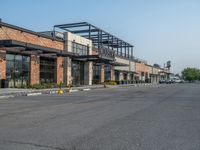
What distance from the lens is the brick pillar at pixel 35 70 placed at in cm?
3525

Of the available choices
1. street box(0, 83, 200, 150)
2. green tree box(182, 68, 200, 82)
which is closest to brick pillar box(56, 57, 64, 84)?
street box(0, 83, 200, 150)

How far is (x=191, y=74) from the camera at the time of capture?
181375 millimetres

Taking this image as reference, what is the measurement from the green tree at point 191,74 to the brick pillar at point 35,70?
155 metres

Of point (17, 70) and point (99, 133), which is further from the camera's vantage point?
point (17, 70)

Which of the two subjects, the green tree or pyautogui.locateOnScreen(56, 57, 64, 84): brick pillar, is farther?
the green tree

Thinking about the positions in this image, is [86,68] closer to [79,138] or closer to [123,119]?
[123,119]

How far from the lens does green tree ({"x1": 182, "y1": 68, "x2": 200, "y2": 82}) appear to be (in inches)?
7087

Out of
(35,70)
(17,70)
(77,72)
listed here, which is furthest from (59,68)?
(17,70)

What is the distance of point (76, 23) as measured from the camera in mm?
54562

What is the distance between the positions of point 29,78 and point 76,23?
22129 mm

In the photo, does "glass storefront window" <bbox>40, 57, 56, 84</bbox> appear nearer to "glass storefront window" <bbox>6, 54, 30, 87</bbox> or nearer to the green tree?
"glass storefront window" <bbox>6, 54, 30, 87</bbox>

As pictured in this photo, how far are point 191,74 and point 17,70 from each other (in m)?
162

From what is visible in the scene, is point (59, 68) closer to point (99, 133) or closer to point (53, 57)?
point (53, 57)

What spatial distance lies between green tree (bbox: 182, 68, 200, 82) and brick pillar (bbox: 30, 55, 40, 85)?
510 ft
